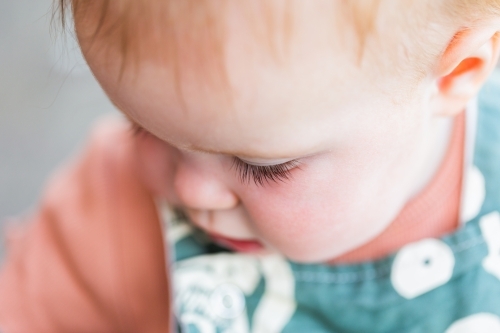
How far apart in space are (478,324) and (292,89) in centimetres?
29

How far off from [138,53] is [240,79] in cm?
6

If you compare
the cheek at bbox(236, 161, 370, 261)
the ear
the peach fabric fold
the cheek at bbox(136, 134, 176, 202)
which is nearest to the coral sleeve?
the peach fabric fold

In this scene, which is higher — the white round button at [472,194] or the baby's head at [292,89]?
the baby's head at [292,89]

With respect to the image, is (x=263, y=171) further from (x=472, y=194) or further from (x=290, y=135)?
(x=472, y=194)

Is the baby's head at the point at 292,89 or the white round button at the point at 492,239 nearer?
the baby's head at the point at 292,89

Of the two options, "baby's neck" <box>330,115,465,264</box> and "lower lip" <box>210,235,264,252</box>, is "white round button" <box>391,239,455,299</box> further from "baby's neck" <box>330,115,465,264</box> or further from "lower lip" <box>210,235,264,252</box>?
"lower lip" <box>210,235,264,252</box>

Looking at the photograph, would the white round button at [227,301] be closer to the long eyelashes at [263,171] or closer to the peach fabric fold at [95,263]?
the peach fabric fold at [95,263]

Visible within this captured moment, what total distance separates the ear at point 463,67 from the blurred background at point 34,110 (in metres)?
0.70

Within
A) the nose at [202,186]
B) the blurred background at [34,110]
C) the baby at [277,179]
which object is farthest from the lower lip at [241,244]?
the blurred background at [34,110]

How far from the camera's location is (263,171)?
39cm

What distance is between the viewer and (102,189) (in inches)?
25.6

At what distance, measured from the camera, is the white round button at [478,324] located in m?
0.50

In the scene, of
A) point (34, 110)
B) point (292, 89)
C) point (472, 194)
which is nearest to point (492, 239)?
point (472, 194)

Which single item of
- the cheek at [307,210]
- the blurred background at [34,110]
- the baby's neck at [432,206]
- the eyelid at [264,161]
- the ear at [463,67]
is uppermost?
the ear at [463,67]
